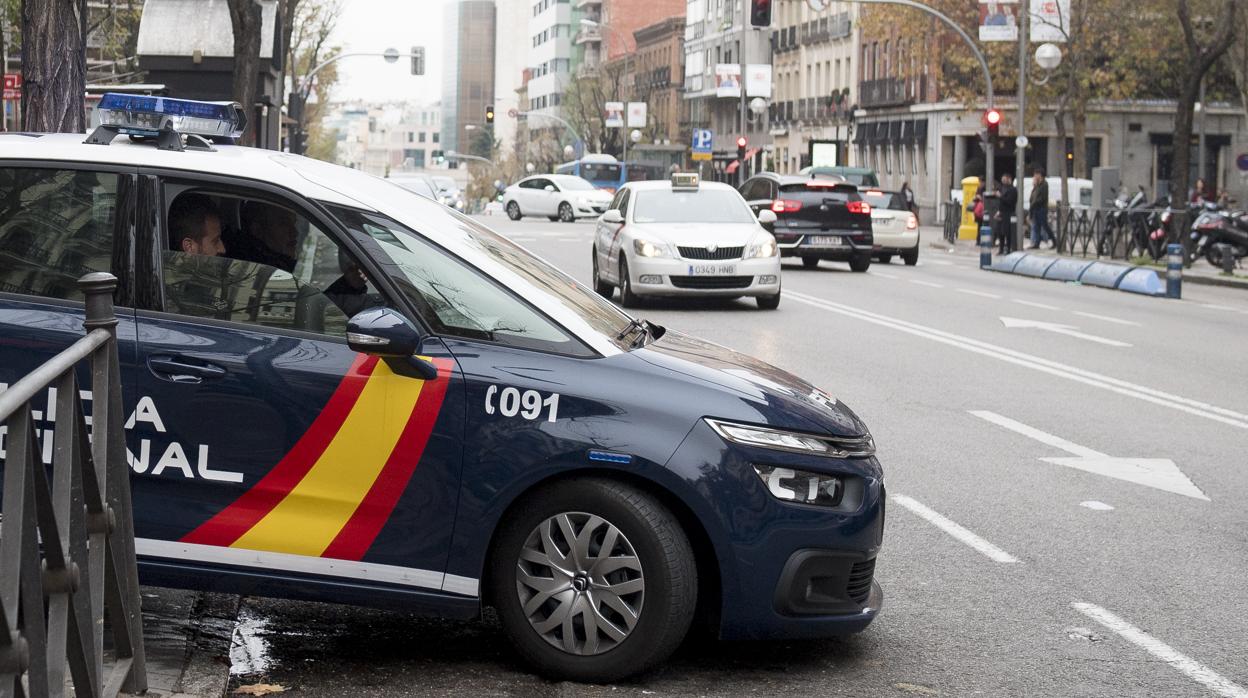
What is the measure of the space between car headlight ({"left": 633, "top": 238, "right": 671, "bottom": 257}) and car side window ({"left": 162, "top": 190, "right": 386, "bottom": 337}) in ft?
49.6

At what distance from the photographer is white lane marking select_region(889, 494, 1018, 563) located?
752 cm

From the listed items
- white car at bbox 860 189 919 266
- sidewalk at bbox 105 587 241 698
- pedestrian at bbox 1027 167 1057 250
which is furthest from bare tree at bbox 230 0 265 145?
pedestrian at bbox 1027 167 1057 250

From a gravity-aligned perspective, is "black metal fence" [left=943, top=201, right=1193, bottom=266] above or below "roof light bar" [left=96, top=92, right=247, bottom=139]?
below

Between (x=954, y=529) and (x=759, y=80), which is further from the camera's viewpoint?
(x=759, y=80)

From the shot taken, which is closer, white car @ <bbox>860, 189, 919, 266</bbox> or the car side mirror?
the car side mirror

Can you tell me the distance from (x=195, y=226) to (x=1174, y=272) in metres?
23.0

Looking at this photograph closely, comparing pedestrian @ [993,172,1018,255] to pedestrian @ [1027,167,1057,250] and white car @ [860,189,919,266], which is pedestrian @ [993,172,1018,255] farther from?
white car @ [860,189,919,266]

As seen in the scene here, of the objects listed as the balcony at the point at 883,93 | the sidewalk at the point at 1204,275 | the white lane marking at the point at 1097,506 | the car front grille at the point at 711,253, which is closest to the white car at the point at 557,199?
the sidewalk at the point at 1204,275

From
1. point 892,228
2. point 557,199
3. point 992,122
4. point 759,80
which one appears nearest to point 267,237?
point 892,228

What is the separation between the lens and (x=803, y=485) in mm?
5410

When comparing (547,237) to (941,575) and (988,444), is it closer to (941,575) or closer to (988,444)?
(988,444)

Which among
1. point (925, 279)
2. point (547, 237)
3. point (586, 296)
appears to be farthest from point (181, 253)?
point (547, 237)

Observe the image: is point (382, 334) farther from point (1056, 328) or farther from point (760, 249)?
point (760, 249)

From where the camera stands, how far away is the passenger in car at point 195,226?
553 cm
